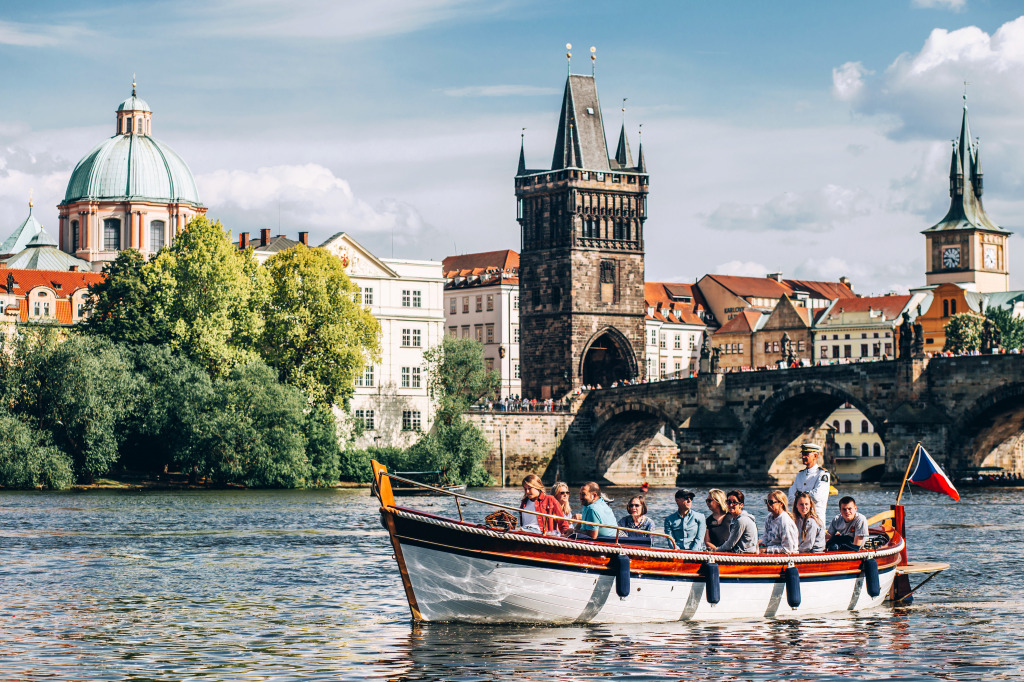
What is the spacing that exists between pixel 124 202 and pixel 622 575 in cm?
11069

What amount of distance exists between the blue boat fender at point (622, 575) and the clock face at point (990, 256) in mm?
166744

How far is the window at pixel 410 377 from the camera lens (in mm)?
104812

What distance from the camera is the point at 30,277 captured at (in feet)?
397

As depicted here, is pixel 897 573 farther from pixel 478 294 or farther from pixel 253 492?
pixel 478 294

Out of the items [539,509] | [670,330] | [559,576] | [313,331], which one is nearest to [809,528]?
[539,509]

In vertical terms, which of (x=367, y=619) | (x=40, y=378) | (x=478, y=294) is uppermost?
(x=478, y=294)

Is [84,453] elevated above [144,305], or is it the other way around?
[144,305]

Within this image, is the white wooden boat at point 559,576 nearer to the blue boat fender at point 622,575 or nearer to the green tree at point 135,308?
the blue boat fender at point 622,575

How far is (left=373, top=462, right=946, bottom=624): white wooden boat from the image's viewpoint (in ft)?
81.3

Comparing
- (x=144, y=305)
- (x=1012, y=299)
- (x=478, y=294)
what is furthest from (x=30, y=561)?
(x=1012, y=299)

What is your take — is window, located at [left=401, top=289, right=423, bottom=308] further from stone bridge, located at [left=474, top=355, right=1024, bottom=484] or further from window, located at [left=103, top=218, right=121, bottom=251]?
window, located at [left=103, top=218, right=121, bottom=251]

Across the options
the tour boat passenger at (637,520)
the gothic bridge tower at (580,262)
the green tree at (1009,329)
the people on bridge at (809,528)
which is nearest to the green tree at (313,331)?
the gothic bridge tower at (580,262)

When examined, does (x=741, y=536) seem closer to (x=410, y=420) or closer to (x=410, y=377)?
(x=410, y=420)

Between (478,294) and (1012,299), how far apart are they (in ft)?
189
